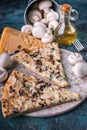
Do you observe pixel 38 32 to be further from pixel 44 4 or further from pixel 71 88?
pixel 71 88

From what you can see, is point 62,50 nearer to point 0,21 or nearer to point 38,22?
point 38,22

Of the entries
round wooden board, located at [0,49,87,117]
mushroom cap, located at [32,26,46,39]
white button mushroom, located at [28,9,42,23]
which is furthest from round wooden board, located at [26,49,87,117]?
white button mushroom, located at [28,9,42,23]

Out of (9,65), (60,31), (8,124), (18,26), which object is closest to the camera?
(8,124)

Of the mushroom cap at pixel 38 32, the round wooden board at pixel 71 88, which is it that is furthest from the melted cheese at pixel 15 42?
the round wooden board at pixel 71 88

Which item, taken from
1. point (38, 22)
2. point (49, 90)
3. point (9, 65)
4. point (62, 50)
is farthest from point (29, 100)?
point (38, 22)

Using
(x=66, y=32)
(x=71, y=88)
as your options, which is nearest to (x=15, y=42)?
(x=66, y=32)

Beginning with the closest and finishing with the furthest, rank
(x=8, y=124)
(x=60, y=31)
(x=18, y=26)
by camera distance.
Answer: (x=8, y=124), (x=60, y=31), (x=18, y=26)
